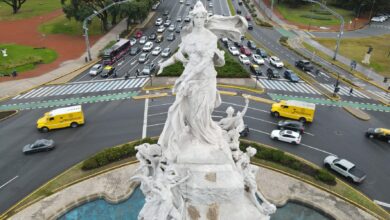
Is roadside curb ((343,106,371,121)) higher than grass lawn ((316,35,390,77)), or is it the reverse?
grass lawn ((316,35,390,77))

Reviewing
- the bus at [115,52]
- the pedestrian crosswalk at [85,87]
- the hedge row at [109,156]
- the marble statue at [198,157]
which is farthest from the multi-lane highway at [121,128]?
the marble statue at [198,157]

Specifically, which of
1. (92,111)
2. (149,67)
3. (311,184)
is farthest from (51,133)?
(311,184)

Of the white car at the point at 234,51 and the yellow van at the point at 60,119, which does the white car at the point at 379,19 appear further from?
the yellow van at the point at 60,119

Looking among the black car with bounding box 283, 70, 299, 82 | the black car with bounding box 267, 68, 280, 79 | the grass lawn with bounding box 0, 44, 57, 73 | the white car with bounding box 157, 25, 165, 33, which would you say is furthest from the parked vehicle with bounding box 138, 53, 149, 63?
the black car with bounding box 283, 70, 299, 82

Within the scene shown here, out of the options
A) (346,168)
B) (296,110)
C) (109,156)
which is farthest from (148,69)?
(346,168)

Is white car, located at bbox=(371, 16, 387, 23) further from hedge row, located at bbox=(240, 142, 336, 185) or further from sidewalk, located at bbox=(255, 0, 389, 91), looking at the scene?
hedge row, located at bbox=(240, 142, 336, 185)

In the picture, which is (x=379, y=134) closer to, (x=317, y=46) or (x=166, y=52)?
(x=166, y=52)
